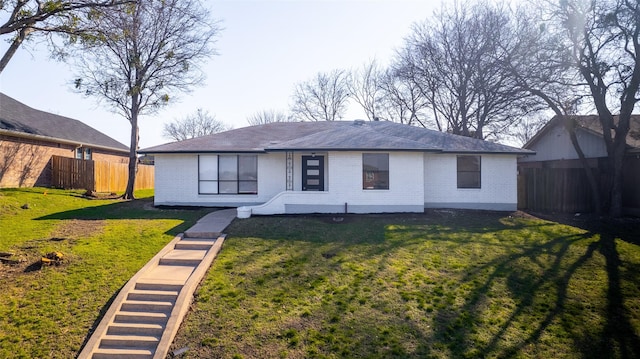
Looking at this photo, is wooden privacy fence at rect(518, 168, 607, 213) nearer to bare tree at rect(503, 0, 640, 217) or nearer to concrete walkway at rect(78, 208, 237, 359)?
bare tree at rect(503, 0, 640, 217)

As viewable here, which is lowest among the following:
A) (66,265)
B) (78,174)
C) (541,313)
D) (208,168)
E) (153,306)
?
(541,313)

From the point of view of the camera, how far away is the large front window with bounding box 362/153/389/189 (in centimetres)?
1376

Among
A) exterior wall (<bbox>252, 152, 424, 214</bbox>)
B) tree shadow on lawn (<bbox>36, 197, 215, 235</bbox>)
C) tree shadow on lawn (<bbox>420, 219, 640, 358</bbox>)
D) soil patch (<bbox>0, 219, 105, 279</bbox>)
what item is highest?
exterior wall (<bbox>252, 152, 424, 214</bbox>)

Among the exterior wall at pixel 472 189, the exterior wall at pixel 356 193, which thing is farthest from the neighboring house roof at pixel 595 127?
the exterior wall at pixel 356 193

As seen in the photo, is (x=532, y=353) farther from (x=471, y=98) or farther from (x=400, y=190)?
(x=471, y=98)

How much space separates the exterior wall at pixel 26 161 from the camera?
18.0m

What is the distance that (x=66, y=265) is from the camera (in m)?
7.79

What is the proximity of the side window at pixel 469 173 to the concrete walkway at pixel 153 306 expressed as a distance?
10294mm

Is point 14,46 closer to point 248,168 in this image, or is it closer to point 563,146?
point 248,168

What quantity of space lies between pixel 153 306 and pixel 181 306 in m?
0.58

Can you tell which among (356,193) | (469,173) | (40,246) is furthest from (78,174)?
(469,173)

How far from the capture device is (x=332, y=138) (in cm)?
1474

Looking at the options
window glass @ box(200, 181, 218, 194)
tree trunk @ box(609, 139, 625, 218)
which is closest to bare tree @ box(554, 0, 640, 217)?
tree trunk @ box(609, 139, 625, 218)

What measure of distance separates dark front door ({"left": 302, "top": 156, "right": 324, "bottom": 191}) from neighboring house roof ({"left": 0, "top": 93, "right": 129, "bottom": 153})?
1479cm
